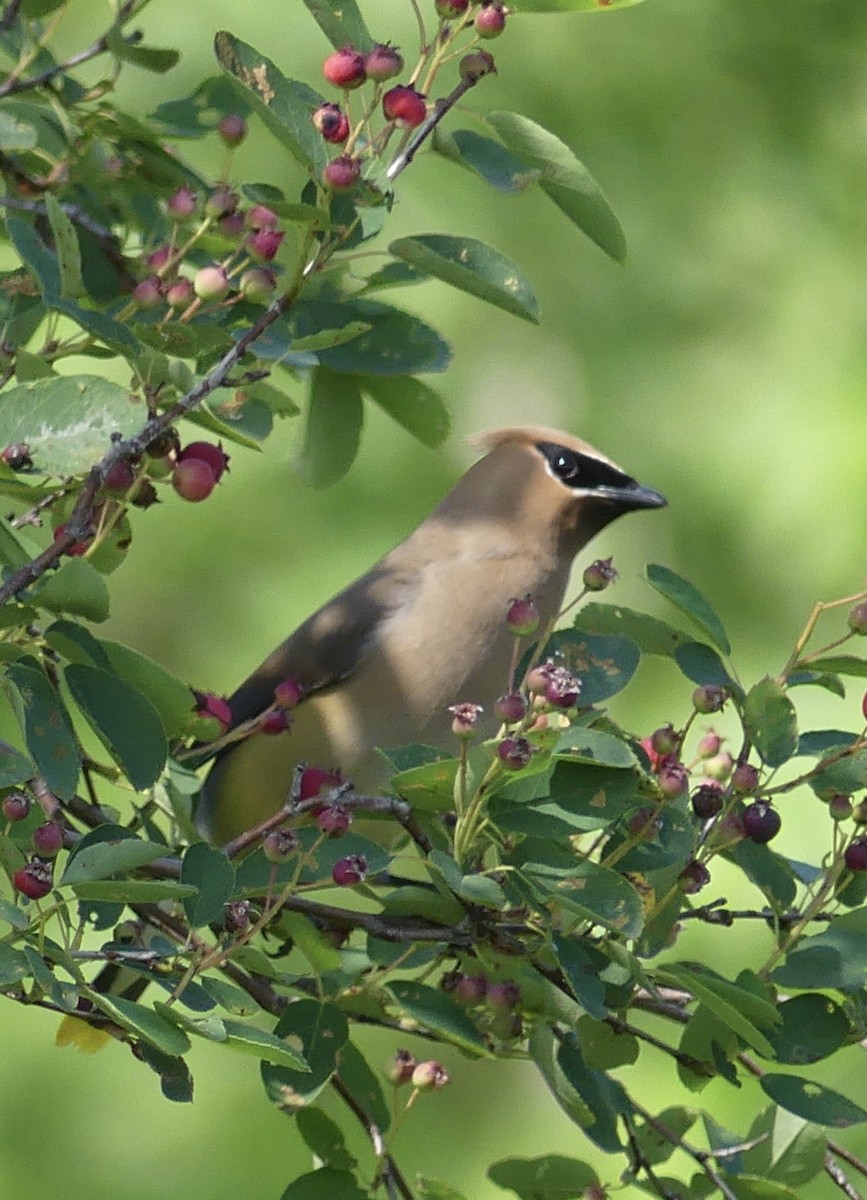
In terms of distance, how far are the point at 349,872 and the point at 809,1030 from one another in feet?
1.45

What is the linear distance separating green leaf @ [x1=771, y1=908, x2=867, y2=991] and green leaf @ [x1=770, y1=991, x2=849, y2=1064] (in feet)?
0.07

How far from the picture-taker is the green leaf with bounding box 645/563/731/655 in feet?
6.05

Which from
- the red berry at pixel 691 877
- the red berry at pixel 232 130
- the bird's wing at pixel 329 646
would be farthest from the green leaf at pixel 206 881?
the bird's wing at pixel 329 646

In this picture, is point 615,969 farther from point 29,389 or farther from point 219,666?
point 219,666

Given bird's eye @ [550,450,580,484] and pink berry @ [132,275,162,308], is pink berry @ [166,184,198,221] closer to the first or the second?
pink berry @ [132,275,162,308]

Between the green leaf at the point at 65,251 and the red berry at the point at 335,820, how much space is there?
48cm

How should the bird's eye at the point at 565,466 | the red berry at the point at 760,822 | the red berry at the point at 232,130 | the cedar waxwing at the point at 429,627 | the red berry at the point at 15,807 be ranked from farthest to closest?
the bird's eye at the point at 565,466
the cedar waxwing at the point at 429,627
the red berry at the point at 232,130
the red berry at the point at 760,822
the red berry at the point at 15,807

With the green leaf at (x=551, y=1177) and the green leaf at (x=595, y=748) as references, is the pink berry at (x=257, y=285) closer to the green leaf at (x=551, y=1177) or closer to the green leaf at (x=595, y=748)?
the green leaf at (x=595, y=748)

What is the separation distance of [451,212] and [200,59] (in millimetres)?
537

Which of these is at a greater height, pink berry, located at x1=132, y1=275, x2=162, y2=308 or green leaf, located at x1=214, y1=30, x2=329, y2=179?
green leaf, located at x1=214, y1=30, x2=329, y2=179

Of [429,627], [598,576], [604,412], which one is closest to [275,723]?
[598,576]

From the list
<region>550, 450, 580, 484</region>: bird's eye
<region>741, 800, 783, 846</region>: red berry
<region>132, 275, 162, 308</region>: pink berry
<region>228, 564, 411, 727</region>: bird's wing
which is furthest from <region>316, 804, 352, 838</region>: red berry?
<region>550, 450, 580, 484</region>: bird's eye

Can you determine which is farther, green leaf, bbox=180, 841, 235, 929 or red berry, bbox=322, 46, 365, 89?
red berry, bbox=322, 46, 365, 89

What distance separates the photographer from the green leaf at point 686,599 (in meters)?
1.84
